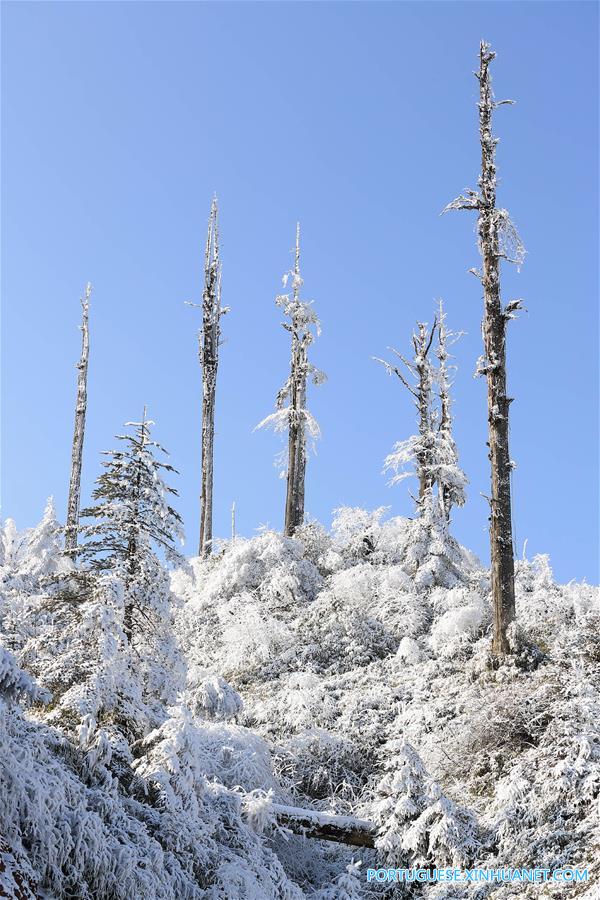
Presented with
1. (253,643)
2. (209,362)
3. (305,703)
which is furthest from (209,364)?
(305,703)

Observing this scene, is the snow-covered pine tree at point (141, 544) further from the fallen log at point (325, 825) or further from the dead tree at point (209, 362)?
the dead tree at point (209, 362)

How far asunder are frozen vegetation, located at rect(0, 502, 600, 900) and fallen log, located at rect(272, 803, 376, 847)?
0.06 m

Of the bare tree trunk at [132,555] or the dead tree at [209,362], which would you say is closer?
the bare tree trunk at [132,555]

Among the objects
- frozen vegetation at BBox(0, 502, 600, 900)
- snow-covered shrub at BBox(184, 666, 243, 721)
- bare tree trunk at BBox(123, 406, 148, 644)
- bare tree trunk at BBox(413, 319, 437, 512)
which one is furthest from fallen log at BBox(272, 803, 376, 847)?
bare tree trunk at BBox(413, 319, 437, 512)

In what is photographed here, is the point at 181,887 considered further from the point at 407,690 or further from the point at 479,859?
the point at 407,690

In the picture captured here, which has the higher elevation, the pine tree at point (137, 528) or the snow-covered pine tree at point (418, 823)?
the pine tree at point (137, 528)

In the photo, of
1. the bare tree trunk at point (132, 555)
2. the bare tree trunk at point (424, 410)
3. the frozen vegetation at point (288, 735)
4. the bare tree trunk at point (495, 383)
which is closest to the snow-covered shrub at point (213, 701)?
the frozen vegetation at point (288, 735)

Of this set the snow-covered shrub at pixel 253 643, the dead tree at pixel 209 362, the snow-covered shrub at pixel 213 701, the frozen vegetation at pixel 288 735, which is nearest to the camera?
the frozen vegetation at pixel 288 735

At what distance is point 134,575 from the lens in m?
12.2

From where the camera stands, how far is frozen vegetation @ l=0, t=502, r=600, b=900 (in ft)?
25.7

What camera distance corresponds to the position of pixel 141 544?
12.3 m

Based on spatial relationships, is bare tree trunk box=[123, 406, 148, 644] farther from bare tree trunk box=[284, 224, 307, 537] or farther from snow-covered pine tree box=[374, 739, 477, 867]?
bare tree trunk box=[284, 224, 307, 537]

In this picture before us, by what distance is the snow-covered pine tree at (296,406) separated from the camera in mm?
24266

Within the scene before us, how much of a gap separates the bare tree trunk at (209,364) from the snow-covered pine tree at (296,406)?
8.69 ft
